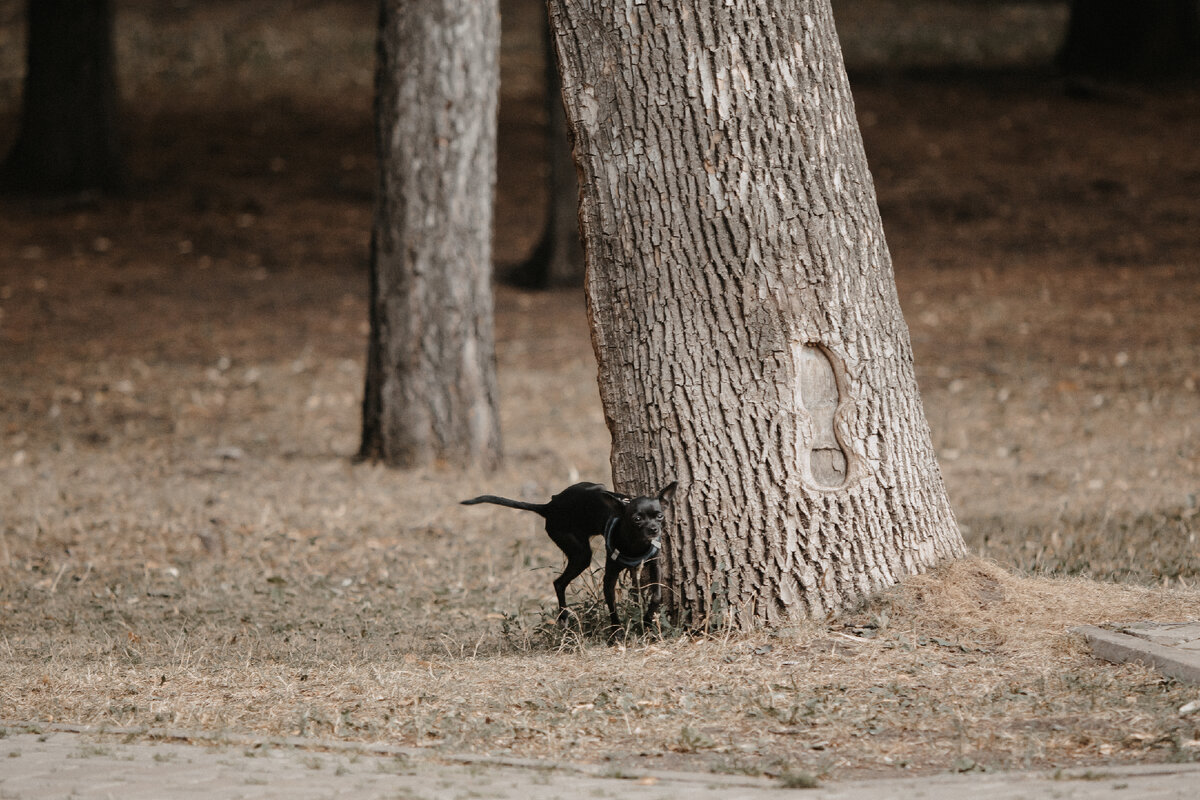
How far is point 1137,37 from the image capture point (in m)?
20.5

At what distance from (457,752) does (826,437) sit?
1.93 metres

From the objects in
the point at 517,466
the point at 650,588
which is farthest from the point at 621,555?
the point at 517,466

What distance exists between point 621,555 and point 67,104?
15111mm

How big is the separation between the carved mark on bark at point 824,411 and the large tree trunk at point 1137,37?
17.9 meters

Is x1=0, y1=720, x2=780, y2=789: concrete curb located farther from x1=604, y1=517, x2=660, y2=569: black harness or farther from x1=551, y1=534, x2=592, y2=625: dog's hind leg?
x1=551, y1=534, x2=592, y2=625: dog's hind leg

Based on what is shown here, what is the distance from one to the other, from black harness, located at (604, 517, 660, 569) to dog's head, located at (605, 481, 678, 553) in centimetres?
2

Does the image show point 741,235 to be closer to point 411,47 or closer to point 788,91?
point 788,91

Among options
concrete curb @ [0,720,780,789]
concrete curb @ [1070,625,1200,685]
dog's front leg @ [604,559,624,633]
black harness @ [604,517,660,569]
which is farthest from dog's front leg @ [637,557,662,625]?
concrete curb @ [1070,625,1200,685]

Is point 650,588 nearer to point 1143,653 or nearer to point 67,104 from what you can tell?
point 1143,653

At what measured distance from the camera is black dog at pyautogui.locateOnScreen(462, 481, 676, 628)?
4.71 meters

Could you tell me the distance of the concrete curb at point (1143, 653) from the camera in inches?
165

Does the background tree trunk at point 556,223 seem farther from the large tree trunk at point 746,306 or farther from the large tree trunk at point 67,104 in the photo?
the large tree trunk at point 746,306

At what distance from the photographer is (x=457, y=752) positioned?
3.89 meters

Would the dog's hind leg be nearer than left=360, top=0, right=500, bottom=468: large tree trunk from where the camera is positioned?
Yes
